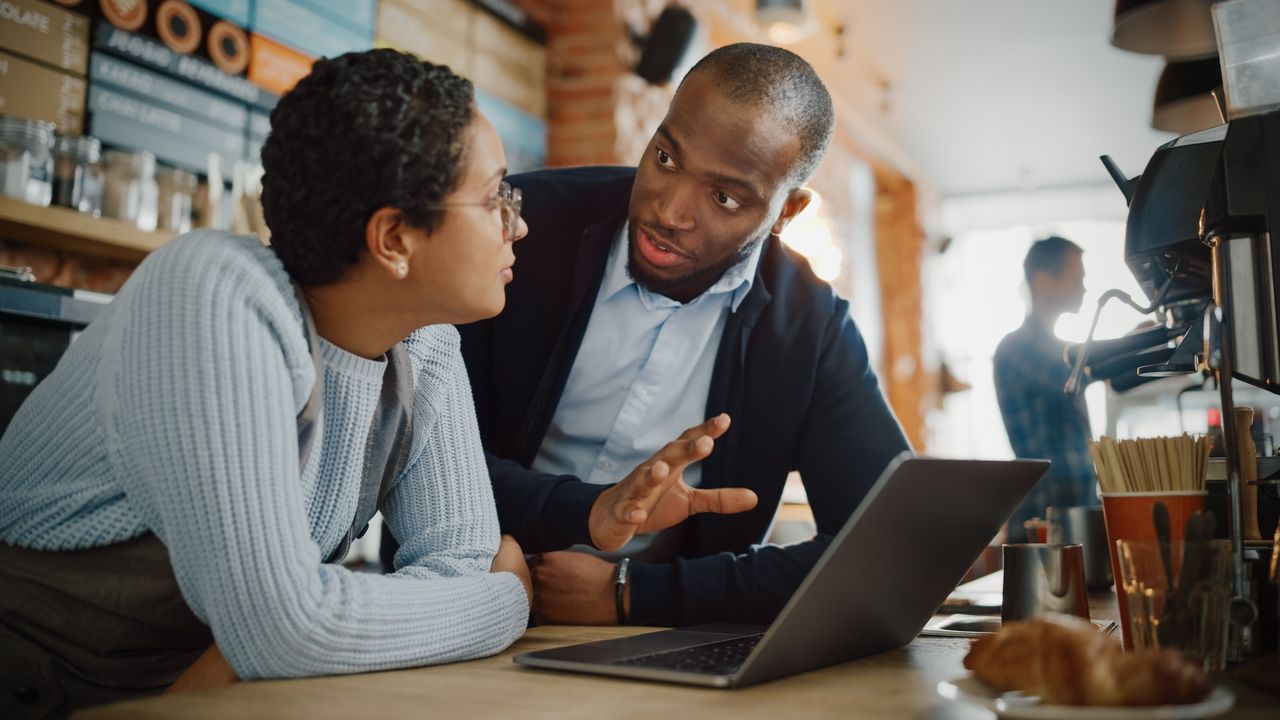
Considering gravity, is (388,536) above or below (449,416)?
below

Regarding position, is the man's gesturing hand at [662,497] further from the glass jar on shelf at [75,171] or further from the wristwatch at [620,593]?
the glass jar on shelf at [75,171]

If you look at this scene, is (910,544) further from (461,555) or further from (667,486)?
(461,555)

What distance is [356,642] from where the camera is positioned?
33.0 inches

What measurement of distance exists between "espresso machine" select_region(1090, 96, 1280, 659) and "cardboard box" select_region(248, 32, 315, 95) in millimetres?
2546

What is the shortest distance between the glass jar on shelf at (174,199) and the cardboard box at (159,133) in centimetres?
8

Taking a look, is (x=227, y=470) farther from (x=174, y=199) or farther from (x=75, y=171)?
(x=174, y=199)

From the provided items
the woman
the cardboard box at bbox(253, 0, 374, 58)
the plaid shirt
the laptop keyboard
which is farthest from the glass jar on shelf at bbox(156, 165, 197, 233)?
the plaid shirt

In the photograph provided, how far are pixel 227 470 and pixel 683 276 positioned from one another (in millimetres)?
902

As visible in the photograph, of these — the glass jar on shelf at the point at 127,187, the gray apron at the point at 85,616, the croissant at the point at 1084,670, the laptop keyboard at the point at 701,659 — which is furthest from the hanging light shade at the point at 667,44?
the croissant at the point at 1084,670

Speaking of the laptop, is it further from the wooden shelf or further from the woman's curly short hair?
the wooden shelf

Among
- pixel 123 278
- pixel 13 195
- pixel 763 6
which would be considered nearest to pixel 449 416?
pixel 13 195

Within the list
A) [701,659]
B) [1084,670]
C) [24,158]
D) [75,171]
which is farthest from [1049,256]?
[1084,670]

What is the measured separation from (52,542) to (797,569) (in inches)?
32.6

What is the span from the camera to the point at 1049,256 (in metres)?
4.02
